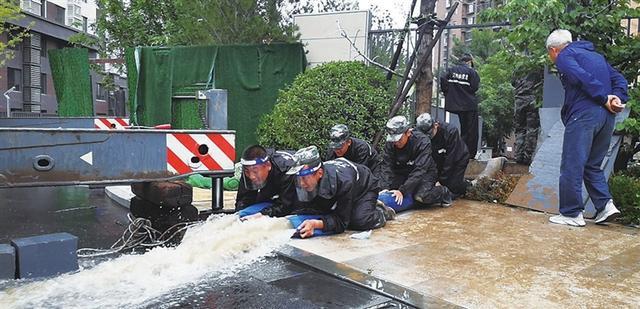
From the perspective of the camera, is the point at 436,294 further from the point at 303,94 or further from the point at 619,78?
the point at 303,94

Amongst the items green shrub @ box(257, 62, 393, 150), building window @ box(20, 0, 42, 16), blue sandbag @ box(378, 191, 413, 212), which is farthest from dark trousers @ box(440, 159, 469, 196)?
building window @ box(20, 0, 42, 16)

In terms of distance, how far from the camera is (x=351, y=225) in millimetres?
5223

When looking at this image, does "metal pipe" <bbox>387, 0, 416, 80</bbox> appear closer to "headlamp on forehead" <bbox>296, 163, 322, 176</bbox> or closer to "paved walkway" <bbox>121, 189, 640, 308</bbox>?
"paved walkway" <bbox>121, 189, 640, 308</bbox>

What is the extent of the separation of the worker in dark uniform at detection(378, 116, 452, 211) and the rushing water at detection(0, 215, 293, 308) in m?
1.73

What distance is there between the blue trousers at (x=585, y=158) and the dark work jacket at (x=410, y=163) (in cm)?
140

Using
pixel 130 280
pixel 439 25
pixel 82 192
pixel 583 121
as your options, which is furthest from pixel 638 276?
pixel 82 192

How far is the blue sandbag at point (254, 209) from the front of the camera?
5.35 m

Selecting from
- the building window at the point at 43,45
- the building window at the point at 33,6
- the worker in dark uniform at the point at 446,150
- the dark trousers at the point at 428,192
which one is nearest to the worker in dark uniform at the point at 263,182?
the dark trousers at the point at 428,192

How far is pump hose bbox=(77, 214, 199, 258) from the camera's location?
461 cm

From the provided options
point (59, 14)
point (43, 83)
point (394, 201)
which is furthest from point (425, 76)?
point (59, 14)

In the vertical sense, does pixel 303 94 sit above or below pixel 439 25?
below

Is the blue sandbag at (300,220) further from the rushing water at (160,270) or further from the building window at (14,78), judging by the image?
the building window at (14,78)

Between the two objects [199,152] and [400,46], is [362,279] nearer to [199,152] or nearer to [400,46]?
[199,152]

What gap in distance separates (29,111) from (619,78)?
34291 millimetres
